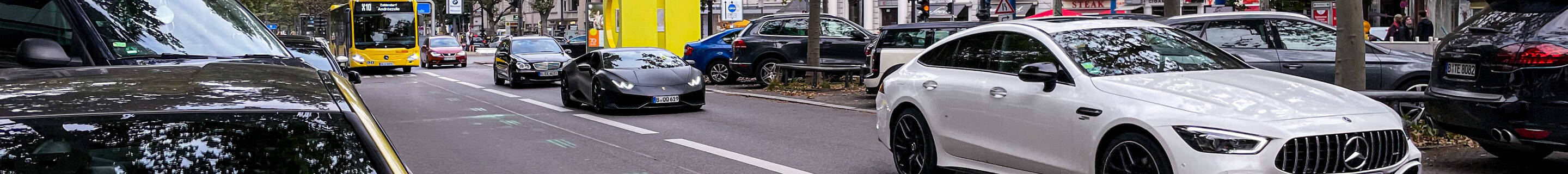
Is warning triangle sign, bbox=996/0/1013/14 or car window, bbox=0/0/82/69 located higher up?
warning triangle sign, bbox=996/0/1013/14

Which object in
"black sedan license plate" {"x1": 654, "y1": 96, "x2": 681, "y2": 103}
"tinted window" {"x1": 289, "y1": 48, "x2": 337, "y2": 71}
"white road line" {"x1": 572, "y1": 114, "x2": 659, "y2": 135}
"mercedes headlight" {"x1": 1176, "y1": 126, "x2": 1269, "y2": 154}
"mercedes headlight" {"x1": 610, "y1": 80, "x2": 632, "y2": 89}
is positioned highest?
"tinted window" {"x1": 289, "y1": 48, "x2": 337, "y2": 71}

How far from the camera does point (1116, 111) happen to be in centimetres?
554

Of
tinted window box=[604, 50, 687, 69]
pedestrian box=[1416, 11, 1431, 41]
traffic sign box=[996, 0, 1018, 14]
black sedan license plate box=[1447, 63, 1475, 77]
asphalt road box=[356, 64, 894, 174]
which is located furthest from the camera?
pedestrian box=[1416, 11, 1431, 41]

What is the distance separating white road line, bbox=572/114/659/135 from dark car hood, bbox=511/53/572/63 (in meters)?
7.38

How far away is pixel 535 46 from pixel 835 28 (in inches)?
256

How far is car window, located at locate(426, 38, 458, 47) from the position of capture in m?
34.7

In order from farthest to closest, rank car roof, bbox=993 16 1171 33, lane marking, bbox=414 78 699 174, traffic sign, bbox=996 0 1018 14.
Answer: traffic sign, bbox=996 0 1018 14, lane marking, bbox=414 78 699 174, car roof, bbox=993 16 1171 33

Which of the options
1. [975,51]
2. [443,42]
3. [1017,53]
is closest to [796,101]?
[975,51]

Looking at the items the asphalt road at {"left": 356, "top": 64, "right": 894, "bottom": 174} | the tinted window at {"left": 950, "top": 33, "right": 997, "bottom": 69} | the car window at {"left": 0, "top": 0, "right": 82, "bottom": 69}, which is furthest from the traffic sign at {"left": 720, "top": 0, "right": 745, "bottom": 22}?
the tinted window at {"left": 950, "top": 33, "right": 997, "bottom": 69}

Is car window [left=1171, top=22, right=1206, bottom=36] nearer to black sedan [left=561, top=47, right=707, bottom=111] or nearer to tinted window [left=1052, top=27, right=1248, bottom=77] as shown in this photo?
black sedan [left=561, top=47, right=707, bottom=111]

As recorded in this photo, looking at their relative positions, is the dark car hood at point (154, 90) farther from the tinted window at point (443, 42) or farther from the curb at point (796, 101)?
the tinted window at point (443, 42)

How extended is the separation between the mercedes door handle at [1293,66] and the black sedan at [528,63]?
486 inches

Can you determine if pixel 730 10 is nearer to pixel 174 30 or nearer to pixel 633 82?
pixel 633 82

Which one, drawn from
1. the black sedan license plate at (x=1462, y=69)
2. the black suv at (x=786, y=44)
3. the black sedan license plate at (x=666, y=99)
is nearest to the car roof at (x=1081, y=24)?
the black sedan license plate at (x=1462, y=69)
